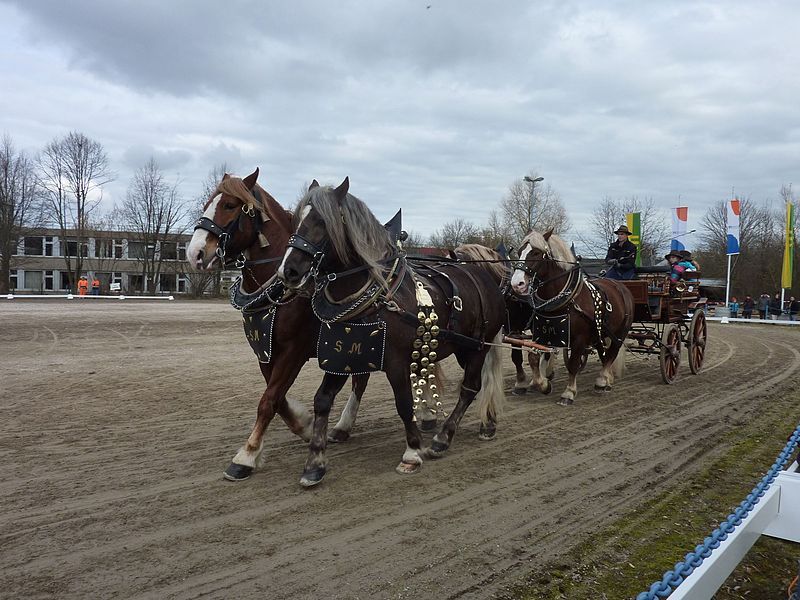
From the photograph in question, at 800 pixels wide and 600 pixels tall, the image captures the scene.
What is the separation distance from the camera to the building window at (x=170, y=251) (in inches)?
1948

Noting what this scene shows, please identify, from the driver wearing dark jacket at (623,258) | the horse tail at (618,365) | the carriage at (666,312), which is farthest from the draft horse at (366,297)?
the driver wearing dark jacket at (623,258)

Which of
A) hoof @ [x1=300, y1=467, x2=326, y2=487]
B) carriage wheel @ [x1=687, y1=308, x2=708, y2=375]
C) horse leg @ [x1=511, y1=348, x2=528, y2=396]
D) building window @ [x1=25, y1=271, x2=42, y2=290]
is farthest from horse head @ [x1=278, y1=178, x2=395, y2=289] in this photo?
building window @ [x1=25, y1=271, x2=42, y2=290]

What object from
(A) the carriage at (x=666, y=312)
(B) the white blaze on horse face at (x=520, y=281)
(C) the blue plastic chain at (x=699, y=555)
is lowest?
(C) the blue plastic chain at (x=699, y=555)

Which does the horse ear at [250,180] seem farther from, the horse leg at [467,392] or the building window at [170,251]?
the building window at [170,251]

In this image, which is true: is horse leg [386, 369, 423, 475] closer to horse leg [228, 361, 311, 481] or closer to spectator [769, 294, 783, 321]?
horse leg [228, 361, 311, 481]

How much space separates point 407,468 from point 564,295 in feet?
12.8

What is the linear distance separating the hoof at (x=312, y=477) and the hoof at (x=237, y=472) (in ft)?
1.59

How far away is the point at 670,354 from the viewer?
9805 millimetres

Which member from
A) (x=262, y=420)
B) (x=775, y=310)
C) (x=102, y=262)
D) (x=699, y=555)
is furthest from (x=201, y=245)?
(x=102, y=262)

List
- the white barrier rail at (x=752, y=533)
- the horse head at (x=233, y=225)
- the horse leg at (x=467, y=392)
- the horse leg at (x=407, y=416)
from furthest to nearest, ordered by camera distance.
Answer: the horse leg at (x=467, y=392) → the horse leg at (x=407, y=416) → the horse head at (x=233, y=225) → the white barrier rail at (x=752, y=533)

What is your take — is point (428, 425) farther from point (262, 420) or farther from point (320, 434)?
point (262, 420)

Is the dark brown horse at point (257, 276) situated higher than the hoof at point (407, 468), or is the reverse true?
the dark brown horse at point (257, 276)

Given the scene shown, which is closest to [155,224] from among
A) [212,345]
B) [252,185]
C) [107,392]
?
[212,345]

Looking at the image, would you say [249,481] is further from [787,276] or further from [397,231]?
[787,276]
